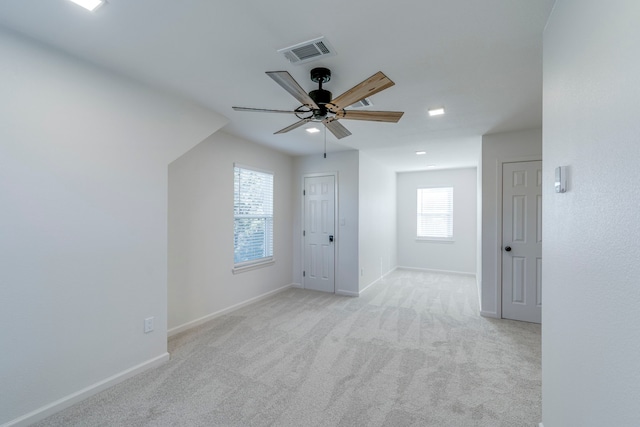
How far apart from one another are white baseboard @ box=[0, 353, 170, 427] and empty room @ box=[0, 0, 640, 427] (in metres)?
0.01

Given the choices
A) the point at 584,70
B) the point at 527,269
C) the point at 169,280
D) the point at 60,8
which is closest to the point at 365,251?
the point at 527,269

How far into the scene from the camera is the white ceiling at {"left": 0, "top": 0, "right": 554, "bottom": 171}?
160 cm

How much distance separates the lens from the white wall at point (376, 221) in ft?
16.7

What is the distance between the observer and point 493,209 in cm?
392

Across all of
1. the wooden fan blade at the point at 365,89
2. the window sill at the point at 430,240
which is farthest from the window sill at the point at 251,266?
the window sill at the point at 430,240

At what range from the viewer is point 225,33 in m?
1.81

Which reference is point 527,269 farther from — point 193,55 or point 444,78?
point 193,55

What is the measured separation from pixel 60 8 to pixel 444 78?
2.61 metres

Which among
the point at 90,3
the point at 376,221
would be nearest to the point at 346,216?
the point at 376,221

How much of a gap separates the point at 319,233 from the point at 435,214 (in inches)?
130

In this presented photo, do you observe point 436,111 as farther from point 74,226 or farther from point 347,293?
point 74,226

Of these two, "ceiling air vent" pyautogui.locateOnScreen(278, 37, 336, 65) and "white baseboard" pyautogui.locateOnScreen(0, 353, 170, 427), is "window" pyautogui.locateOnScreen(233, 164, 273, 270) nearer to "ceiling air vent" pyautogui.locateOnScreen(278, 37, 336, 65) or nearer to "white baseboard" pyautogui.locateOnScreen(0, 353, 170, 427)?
"white baseboard" pyautogui.locateOnScreen(0, 353, 170, 427)

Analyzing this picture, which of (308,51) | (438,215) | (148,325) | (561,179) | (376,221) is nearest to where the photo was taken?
(561,179)

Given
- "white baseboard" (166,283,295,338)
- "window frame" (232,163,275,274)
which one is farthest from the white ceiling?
"white baseboard" (166,283,295,338)
